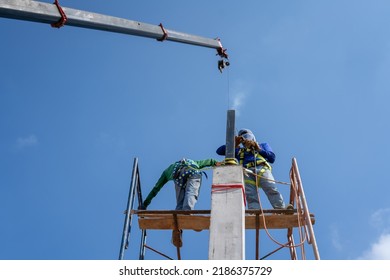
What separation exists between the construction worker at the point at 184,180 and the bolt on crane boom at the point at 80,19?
3.09 meters

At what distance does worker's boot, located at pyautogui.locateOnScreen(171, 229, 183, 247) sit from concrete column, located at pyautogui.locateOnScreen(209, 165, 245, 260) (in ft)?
6.76

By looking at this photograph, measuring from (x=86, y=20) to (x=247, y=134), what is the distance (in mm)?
4007

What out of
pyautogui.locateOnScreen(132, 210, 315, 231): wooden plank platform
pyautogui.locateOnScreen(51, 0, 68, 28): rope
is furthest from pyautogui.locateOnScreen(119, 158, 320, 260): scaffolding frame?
pyautogui.locateOnScreen(51, 0, 68, 28): rope

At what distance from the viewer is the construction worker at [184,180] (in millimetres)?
9141

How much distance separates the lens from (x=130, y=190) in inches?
317

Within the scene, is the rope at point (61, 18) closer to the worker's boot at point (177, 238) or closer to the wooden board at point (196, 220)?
the wooden board at point (196, 220)

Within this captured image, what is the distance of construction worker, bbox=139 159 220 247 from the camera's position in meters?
9.14

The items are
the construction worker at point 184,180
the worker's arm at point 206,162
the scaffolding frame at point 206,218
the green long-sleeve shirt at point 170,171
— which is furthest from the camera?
the worker's arm at point 206,162

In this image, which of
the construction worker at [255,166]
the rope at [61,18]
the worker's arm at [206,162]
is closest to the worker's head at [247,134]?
the construction worker at [255,166]

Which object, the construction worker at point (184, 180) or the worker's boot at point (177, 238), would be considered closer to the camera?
the worker's boot at point (177, 238)

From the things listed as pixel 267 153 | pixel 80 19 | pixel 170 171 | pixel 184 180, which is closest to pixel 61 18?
pixel 80 19

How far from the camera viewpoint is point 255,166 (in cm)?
888
